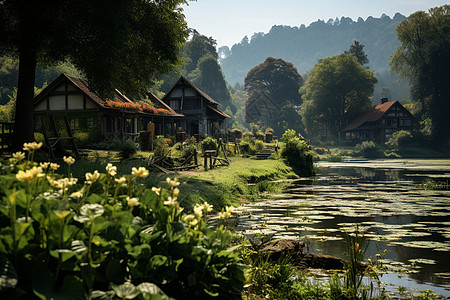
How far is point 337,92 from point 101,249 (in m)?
76.5

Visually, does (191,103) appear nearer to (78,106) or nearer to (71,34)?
(78,106)

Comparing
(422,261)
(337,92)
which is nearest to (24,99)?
(422,261)

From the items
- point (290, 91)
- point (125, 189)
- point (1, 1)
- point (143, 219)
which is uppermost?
point (290, 91)

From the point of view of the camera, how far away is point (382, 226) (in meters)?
9.34

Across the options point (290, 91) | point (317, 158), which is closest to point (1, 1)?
point (317, 158)

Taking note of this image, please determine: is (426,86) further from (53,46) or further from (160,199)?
(160,199)

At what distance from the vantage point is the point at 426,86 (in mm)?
63125

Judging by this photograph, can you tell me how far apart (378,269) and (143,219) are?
167 inches

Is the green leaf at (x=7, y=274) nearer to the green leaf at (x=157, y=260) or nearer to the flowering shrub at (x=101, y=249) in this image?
the flowering shrub at (x=101, y=249)

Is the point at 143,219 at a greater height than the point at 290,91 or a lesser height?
lesser

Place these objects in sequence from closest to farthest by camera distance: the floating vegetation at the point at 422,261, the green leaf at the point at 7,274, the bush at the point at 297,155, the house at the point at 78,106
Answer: the green leaf at the point at 7,274 → the floating vegetation at the point at 422,261 → the house at the point at 78,106 → the bush at the point at 297,155

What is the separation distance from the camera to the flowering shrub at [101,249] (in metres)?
2.41

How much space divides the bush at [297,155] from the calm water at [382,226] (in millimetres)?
13806

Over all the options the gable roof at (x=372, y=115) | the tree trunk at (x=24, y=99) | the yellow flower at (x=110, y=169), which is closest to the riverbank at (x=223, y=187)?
the yellow flower at (x=110, y=169)
